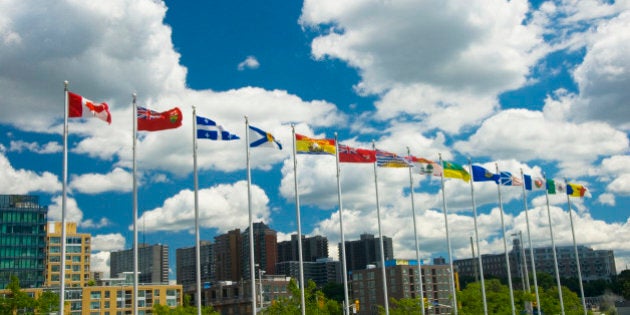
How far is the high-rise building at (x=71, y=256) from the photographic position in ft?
591

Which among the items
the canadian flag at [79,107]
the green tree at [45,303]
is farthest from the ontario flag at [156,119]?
the green tree at [45,303]

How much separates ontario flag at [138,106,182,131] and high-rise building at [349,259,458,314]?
14131 cm

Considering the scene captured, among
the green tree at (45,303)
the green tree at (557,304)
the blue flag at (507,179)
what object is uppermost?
the blue flag at (507,179)

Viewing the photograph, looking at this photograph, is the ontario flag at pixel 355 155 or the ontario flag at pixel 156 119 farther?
the ontario flag at pixel 355 155

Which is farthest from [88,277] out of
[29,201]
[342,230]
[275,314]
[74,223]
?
[342,230]

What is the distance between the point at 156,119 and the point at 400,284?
145 metres

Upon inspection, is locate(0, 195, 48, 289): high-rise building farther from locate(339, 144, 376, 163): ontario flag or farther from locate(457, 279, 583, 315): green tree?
locate(339, 144, 376, 163): ontario flag

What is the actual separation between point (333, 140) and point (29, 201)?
13285cm

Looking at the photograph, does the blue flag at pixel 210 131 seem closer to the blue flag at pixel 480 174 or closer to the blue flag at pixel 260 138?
the blue flag at pixel 260 138

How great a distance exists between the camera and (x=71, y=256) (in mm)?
186125

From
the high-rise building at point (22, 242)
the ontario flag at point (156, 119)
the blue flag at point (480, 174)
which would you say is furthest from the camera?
the high-rise building at point (22, 242)

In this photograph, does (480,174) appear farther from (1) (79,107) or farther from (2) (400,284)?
(2) (400,284)

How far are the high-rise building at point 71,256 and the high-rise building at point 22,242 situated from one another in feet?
73.6

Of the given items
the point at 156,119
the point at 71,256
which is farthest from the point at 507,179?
the point at 71,256
